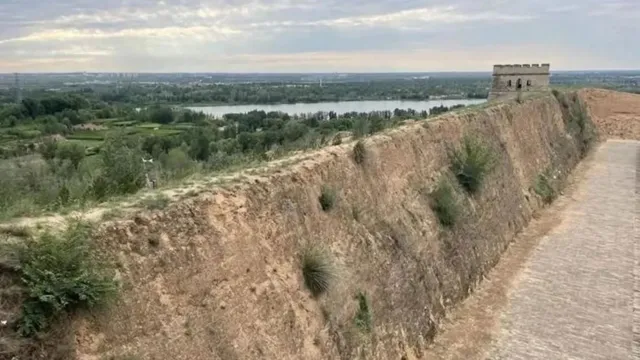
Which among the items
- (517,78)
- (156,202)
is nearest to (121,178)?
(156,202)

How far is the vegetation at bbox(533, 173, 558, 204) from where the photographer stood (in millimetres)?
20375

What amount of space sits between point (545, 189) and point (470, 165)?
7.50 metres

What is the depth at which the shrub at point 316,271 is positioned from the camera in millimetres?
7977

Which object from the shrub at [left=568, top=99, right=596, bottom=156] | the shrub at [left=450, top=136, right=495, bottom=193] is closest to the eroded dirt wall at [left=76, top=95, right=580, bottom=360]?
the shrub at [left=450, top=136, right=495, bottom=193]

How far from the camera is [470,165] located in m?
14.6

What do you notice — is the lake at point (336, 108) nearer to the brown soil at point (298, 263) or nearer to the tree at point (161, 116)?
the tree at point (161, 116)

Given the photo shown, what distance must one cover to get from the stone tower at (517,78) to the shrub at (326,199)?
26.2 metres

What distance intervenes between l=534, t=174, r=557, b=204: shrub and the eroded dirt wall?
234 inches

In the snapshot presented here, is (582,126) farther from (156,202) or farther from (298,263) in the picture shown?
(156,202)

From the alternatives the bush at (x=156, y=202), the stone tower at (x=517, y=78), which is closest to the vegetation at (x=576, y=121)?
the stone tower at (x=517, y=78)

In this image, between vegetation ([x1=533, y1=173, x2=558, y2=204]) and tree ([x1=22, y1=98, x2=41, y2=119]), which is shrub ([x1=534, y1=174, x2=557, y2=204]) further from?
tree ([x1=22, y1=98, x2=41, y2=119])

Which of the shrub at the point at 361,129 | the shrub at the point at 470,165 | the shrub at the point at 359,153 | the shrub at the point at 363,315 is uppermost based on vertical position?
the shrub at the point at 361,129

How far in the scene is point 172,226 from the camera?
632 centimetres

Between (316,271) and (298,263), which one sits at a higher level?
(298,263)
